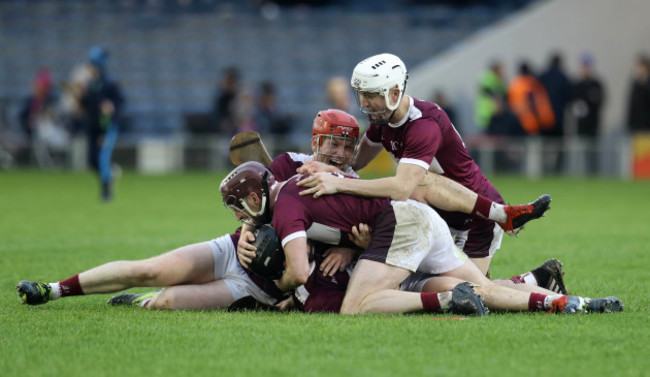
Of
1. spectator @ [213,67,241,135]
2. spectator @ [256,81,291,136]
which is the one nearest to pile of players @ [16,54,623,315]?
spectator @ [213,67,241,135]

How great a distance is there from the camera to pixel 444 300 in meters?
6.35

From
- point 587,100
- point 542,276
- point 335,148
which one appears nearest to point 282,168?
point 335,148

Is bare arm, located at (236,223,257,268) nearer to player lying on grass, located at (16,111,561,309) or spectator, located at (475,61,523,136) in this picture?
player lying on grass, located at (16,111,561,309)

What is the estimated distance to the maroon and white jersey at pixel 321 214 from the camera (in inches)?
253

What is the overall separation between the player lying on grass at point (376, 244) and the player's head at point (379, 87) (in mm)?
649

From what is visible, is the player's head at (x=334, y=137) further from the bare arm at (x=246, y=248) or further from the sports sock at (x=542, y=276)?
the sports sock at (x=542, y=276)

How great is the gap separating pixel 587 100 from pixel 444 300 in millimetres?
17435

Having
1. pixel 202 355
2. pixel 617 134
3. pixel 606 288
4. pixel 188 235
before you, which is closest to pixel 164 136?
pixel 617 134

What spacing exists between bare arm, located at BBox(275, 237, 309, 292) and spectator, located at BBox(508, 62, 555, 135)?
16.7 metres

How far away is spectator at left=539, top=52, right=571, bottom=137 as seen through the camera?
22.4m

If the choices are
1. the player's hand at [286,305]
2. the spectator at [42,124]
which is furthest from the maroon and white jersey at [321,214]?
the spectator at [42,124]

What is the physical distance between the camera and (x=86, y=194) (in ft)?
63.0

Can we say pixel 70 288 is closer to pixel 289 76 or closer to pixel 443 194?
pixel 443 194

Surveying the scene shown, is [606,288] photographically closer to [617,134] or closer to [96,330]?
[96,330]
